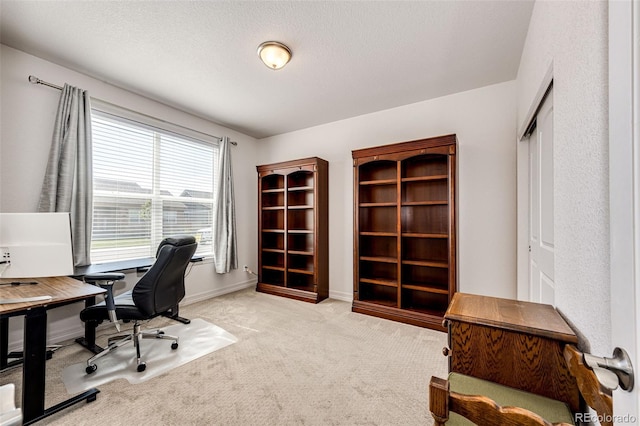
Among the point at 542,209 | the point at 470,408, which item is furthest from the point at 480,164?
the point at 470,408

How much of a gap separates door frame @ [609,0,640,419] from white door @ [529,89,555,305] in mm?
1240

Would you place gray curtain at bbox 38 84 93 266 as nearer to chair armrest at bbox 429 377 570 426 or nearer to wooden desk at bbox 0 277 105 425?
wooden desk at bbox 0 277 105 425

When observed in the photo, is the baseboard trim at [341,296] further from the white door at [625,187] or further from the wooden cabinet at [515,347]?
the white door at [625,187]

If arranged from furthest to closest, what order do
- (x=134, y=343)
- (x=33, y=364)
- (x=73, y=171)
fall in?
Result: 1. (x=73, y=171)
2. (x=134, y=343)
3. (x=33, y=364)

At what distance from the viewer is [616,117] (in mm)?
528

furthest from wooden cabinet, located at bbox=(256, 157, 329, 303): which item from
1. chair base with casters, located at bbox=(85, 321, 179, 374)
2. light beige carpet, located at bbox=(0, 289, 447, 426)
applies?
chair base with casters, located at bbox=(85, 321, 179, 374)

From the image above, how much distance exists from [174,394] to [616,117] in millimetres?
2460

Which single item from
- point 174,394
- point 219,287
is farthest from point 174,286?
point 219,287

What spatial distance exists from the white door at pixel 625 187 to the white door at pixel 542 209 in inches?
48.9

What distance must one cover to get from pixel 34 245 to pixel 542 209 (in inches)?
130

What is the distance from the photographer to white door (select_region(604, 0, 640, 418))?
1.49 ft

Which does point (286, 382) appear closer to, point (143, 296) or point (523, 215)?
point (143, 296)

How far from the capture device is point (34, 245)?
1638 millimetres

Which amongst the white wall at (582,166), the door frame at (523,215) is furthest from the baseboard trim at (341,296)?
the white wall at (582,166)
